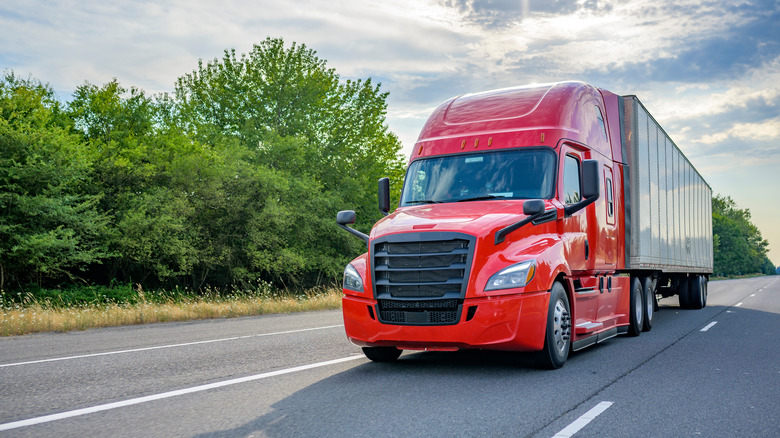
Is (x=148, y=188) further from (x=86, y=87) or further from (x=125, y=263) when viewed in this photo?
(x=86, y=87)

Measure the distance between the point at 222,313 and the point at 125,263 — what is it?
16027 mm

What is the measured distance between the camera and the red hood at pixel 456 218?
7.09 m

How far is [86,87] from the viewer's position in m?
35.2

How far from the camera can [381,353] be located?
8000mm

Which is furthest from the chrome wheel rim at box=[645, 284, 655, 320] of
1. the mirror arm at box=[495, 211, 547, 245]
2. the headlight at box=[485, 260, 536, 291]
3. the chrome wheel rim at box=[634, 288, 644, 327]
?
the headlight at box=[485, 260, 536, 291]

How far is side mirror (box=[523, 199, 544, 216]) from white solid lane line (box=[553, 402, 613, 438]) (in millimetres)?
2296

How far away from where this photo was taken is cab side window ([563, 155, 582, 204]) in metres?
8.52

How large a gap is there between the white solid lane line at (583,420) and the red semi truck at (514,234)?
1.40 meters

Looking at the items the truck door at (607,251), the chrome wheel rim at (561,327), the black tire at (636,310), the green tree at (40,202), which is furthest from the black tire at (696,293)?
the green tree at (40,202)

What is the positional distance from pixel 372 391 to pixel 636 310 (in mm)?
6978

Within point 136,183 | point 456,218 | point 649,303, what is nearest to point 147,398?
point 456,218

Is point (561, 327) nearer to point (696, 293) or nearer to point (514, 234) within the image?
point (514, 234)

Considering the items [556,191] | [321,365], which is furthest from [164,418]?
[556,191]

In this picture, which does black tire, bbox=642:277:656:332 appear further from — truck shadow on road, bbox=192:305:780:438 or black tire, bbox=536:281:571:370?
black tire, bbox=536:281:571:370
